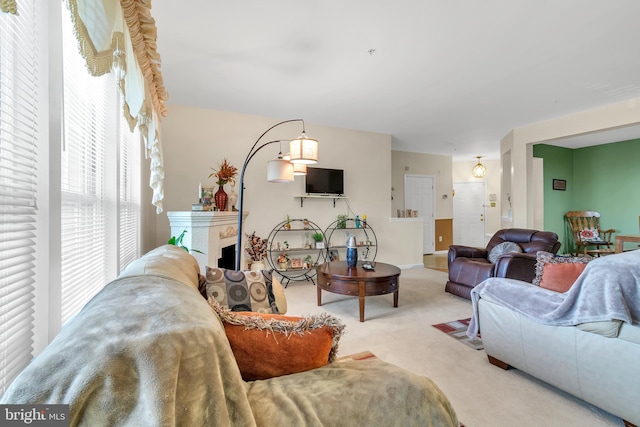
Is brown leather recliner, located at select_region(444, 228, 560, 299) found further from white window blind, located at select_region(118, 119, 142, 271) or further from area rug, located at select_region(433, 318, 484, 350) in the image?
white window blind, located at select_region(118, 119, 142, 271)

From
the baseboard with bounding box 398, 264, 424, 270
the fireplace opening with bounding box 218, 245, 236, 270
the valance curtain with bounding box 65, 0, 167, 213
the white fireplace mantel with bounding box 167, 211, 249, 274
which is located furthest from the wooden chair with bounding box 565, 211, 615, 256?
the valance curtain with bounding box 65, 0, 167, 213

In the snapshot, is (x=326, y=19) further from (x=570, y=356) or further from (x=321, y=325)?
(x=570, y=356)

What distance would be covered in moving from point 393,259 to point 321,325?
5000mm

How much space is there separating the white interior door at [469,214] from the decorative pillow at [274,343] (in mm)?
8256

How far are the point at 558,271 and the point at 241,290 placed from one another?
2116 mm

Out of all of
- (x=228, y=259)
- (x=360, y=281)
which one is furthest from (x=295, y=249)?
(x=360, y=281)

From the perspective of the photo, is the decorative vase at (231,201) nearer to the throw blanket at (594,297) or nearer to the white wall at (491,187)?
the throw blanket at (594,297)

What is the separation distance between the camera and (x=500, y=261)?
3.34 m

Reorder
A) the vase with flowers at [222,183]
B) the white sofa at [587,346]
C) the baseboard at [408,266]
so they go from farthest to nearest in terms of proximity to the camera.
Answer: the baseboard at [408,266] → the vase with flowers at [222,183] → the white sofa at [587,346]

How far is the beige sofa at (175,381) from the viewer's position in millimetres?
534

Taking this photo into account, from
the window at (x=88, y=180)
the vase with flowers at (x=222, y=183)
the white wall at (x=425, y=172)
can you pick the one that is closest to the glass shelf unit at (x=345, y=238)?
the white wall at (x=425, y=172)

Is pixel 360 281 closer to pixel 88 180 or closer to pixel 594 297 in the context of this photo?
pixel 594 297

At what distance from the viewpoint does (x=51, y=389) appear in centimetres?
52

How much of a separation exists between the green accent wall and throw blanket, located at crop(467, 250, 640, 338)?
555 centimetres
